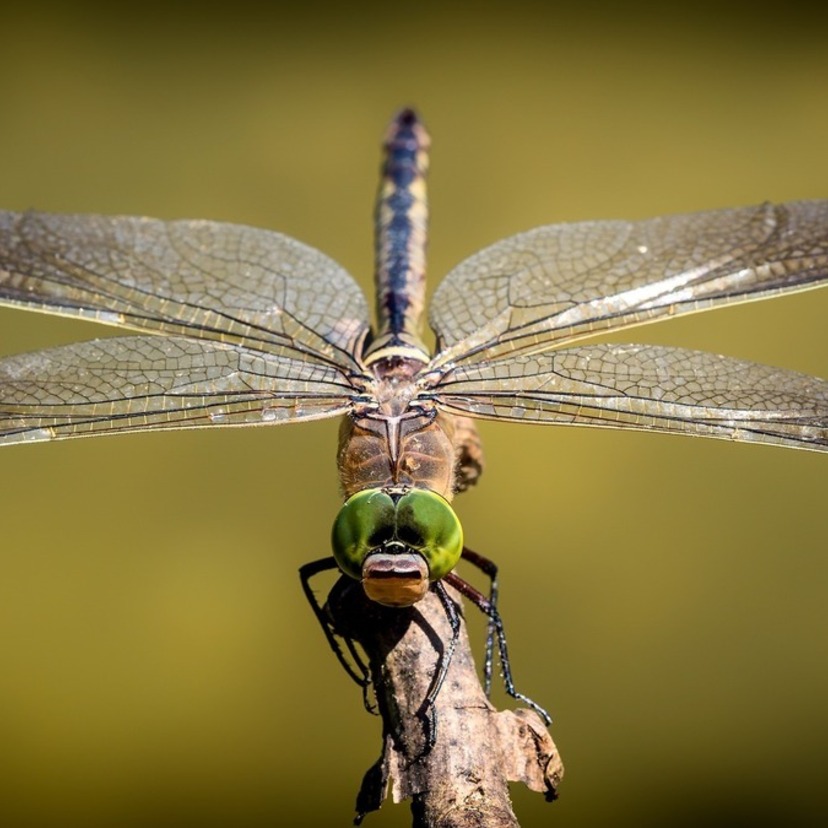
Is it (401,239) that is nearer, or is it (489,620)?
(489,620)

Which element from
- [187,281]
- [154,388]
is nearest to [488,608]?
[154,388]

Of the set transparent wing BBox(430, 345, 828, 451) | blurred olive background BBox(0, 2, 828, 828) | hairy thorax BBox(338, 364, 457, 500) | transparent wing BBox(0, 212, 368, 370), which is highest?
transparent wing BBox(0, 212, 368, 370)

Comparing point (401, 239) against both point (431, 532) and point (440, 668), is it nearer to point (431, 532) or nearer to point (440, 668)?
point (431, 532)

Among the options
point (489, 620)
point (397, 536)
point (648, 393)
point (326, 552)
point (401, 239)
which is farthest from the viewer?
point (326, 552)

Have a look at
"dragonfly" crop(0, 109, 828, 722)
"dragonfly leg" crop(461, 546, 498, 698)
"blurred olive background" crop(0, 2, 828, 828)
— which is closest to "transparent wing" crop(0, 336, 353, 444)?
"dragonfly" crop(0, 109, 828, 722)

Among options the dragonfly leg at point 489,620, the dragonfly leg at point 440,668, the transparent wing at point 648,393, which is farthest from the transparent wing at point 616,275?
the dragonfly leg at point 440,668

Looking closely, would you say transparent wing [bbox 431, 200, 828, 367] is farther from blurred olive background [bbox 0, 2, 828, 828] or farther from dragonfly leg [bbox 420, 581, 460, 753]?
blurred olive background [bbox 0, 2, 828, 828]

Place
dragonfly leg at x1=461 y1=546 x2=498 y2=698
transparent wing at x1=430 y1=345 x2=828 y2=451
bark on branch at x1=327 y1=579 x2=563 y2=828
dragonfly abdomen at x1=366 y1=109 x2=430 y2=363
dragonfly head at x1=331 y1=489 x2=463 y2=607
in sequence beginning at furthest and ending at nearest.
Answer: dragonfly abdomen at x1=366 y1=109 x2=430 y2=363 → transparent wing at x1=430 y1=345 x2=828 y2=451 → dragonfly leg at x1=461 y1=546 x2=498 y2=698 → dragonfly head at x1=331 y1=489 x2=463 y2=607 → bark on branch at x1=327 y1=579 x2=563 y2=828

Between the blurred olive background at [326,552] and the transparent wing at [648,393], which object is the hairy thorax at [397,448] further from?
the blurred olive background at [326,552]
